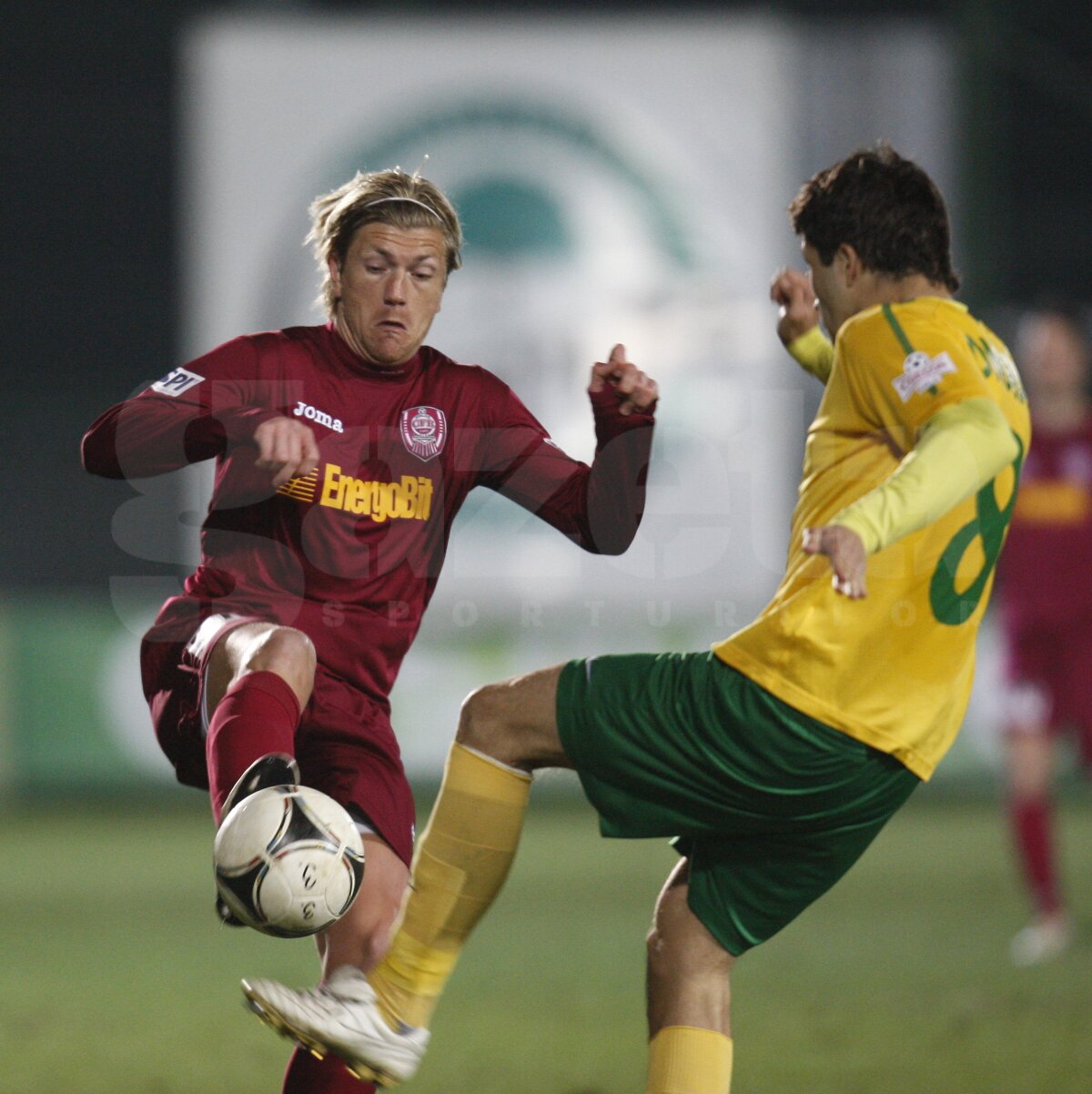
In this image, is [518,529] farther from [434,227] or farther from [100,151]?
[100,151]

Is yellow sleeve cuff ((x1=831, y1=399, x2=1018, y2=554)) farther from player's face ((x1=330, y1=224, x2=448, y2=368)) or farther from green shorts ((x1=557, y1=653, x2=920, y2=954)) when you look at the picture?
player's face ((x1=330, y1=224, x2=448, y2=368))

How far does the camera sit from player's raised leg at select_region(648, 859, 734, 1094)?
3.21 meters

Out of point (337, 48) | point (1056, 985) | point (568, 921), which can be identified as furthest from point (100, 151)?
point (1056, 985)

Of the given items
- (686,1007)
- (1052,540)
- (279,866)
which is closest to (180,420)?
A: (279,866)

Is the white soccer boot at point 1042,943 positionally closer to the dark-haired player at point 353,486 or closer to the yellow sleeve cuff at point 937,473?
the dark-haired player at point 353,486

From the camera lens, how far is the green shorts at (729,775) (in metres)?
3.08

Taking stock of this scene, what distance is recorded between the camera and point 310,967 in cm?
630

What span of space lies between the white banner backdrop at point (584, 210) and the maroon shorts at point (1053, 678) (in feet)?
14.3

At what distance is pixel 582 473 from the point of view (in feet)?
12.2

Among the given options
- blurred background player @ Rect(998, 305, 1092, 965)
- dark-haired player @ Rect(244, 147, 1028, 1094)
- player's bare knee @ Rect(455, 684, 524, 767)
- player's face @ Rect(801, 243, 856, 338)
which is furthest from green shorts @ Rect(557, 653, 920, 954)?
blurred background player @ Rect(998, 305, 1092, 965)

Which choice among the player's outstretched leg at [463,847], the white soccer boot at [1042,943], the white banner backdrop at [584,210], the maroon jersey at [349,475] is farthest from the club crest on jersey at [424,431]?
the white banner backdrop at [584,210]

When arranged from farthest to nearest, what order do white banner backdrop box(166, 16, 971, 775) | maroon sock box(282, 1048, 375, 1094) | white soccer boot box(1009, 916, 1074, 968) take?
white banner backdrop box(166, 16, 971, 775) < white soccer boot box(1009, 916, 1074, 968) < maroon sock box(282, 1048, 375, 1094)

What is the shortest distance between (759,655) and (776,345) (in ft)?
28.9

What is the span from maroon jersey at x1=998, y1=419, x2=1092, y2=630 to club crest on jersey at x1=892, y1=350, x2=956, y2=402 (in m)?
4.32
